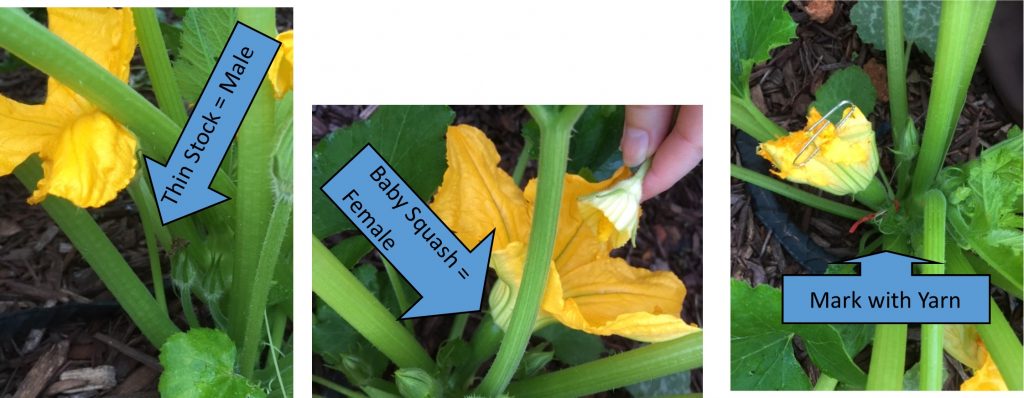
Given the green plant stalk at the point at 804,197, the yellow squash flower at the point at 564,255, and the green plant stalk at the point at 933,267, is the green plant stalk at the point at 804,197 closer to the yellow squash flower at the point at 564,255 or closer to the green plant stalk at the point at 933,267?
the green plant stalk at the point at 933,267

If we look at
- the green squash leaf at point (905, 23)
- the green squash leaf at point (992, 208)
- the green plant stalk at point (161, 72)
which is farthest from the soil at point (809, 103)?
the green plant stalk at point (161, 72)

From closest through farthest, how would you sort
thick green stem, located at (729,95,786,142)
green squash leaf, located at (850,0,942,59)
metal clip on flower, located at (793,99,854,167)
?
metal clip on flower, located at (793,99,854,167) < thick green stem, located at (729,95,786,142) < green squash leaf, located at (850,0,942,59)

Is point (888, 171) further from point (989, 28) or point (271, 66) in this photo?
point (271, 66)

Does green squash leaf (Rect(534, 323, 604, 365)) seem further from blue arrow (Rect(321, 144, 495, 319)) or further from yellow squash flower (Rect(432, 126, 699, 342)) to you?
blue arrow (Rect(321, 144, 495, 319))

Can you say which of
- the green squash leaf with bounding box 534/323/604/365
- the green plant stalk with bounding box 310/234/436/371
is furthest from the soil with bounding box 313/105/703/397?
the green plant stalk with bounding box 310/234/436/371

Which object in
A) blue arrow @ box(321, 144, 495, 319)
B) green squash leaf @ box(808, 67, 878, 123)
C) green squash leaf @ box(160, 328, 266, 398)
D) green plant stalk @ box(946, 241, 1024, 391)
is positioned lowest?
green squash leaf @ box(160, 328, 266, 398)

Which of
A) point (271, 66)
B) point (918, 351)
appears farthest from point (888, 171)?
point (271, 66)

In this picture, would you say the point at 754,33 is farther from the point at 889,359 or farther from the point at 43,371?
the point at 43,371
